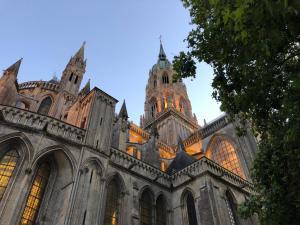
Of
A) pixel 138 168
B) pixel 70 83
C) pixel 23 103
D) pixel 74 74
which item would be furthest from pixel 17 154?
pixel 74 74

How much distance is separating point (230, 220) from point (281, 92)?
10771mm

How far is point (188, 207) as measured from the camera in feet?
58.2

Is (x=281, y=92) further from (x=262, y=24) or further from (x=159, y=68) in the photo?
(x=159, y=68)

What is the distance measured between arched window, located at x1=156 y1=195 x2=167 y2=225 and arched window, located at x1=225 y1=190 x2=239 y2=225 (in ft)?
13.8

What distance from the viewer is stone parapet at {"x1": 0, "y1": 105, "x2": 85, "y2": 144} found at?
45.2ft

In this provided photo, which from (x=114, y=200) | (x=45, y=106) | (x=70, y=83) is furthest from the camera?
(x=70, y=83)

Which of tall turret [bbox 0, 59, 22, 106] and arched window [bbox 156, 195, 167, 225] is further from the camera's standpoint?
tall turret [bbox 0, 59, 22, 106]

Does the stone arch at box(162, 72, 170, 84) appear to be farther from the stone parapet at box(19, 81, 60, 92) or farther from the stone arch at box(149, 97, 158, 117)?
the stone parapet at box(19, 81, 60, 92)

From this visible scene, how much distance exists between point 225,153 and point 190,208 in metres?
12.7

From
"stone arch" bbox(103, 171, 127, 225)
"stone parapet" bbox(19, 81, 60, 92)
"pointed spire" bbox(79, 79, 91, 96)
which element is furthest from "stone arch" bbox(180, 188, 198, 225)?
"stone parapet" bbox(19, 81, 60, 92)

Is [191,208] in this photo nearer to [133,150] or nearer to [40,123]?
[40,123]

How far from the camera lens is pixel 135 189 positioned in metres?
16.7

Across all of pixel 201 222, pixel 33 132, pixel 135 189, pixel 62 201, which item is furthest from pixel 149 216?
pixel 33 132

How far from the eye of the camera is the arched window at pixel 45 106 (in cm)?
2723
